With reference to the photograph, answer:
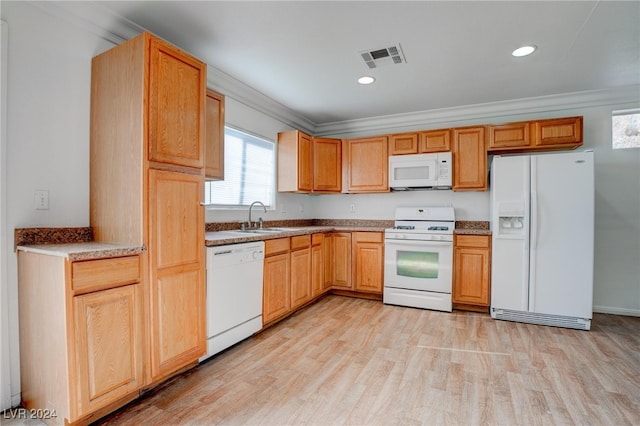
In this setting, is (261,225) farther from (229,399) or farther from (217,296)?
(229,399)

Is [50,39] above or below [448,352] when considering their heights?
above

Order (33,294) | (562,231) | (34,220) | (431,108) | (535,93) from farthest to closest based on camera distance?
(431,108) → (535,93) → (562,231) → (34,220) → (33,294)

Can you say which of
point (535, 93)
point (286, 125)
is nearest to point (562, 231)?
point (535, 93)

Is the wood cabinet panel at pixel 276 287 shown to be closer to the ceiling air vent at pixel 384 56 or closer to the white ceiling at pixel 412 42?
the white ceiling at pixel 412 42

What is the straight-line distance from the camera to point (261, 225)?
369cm

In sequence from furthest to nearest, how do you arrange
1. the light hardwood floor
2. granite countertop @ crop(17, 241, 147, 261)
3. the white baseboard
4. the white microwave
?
1. the white microwave
2. the white baseboard
3. the light hardwood floor
4. granite countertop @ crop(17, 241, 147, 261)

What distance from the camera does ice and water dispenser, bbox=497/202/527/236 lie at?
3291 millimetres

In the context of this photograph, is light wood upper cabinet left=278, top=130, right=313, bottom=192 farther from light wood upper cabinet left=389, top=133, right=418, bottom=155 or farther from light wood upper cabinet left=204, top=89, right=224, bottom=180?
light wood upper cabinet left=204, top=89, right=224, bottom=180

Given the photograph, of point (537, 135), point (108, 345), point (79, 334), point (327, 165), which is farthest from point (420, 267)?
point (79, 334)

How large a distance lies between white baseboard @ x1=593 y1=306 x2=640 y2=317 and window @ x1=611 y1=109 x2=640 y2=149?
1.87 meters

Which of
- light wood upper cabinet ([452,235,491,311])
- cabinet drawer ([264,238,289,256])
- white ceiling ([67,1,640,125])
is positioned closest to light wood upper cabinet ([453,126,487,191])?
white ceiling ([67,1,640,125])

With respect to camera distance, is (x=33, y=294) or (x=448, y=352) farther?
(x=448, y=352)

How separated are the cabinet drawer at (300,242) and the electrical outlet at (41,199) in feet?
6.75

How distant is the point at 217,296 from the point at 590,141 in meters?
4.43
